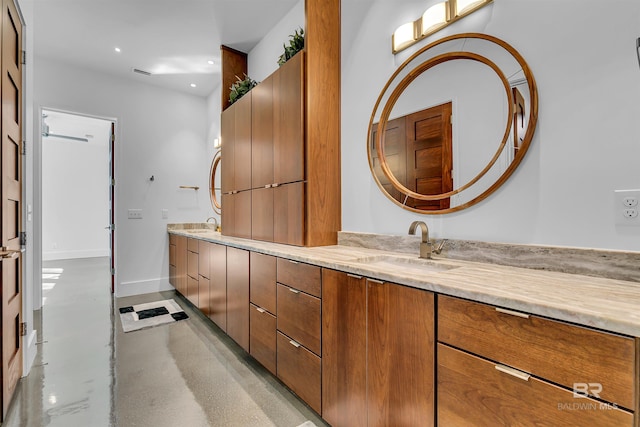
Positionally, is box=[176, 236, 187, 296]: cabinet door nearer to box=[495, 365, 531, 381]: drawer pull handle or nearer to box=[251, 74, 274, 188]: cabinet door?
box=[251, 74, 274, 188]: cabinet door

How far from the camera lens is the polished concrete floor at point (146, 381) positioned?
5.26 feet

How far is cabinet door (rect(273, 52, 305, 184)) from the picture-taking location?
2.14 metres

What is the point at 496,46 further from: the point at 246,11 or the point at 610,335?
the point at 246,11

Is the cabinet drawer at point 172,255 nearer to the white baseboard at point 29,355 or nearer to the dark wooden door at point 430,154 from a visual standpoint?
the white baseboard at point 29,355

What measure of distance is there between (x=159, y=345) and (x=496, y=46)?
10.3ft

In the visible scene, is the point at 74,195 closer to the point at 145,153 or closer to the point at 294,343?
the point at 145,153

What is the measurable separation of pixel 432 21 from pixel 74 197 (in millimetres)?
8497

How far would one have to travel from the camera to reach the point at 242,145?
2900 mm

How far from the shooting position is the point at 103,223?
7422 millimetres

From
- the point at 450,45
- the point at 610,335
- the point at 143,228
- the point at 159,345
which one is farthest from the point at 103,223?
the point at 610,335

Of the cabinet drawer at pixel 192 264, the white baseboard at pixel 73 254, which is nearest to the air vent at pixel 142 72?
the cabinet drawer at pixel 192 264

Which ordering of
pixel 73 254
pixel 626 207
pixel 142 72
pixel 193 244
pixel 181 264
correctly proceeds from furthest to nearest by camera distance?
pixel 73 254, pixel 142 72, pixel 181 264, pixel 193 244, pixel 626 207

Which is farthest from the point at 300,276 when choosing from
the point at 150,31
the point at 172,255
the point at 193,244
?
the point at 172,255

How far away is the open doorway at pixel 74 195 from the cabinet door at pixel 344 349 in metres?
6.82
